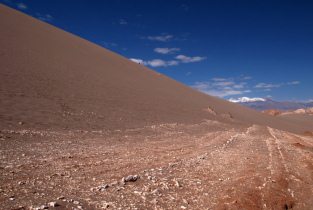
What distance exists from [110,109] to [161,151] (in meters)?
14.1

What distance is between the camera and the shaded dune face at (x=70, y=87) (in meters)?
24.0

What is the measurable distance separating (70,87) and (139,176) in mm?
23837

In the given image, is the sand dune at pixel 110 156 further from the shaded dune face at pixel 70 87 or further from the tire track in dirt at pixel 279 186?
the shaded dune face at pixel 70 87

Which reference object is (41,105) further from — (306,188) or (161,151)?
(306,188)

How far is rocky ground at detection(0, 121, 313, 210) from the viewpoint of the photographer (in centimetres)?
888

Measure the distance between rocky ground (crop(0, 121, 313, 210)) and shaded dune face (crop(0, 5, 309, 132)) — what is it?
5.16m

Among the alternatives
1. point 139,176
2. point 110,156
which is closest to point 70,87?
point 110,156

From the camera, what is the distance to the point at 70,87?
3341 cm

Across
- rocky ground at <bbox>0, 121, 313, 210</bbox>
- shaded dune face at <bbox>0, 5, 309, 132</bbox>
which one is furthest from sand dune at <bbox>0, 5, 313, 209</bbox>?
shaded dune face at <bbox>0, 5, 309, 132</bbox>

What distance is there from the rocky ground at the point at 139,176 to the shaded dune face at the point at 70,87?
16.9ft

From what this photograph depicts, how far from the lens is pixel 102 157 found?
14.5 meters

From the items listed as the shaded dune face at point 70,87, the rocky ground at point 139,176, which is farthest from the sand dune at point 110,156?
the shaded dune face at point 70,87

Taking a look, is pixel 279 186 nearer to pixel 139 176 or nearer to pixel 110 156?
pixel 139 176

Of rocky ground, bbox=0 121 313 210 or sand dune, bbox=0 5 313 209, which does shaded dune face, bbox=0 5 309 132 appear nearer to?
sand dune, bbox=0 5 313 209
